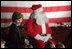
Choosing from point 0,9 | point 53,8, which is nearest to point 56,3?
point 53,8

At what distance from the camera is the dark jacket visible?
1.33 meters

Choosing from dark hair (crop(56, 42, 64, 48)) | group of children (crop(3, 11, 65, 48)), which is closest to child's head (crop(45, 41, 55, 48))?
dark hair (crop(56, 42, 64, 48))

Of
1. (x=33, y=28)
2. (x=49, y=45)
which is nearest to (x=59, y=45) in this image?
(x=49, y=45)

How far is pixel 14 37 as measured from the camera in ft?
4.38

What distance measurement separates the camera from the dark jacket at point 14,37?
133 cm

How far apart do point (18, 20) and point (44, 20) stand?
0.26 meters

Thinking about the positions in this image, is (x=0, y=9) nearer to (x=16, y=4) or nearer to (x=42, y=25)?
(x=16, y=4)

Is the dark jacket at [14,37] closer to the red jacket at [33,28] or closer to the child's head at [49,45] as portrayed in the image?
the red jacket at [33,28]

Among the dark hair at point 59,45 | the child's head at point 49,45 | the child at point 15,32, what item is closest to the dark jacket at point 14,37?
the child at point 15,32

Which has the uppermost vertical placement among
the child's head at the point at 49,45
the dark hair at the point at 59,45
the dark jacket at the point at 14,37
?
the dark jacket at the point at 14,37

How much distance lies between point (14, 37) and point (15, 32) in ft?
0.13

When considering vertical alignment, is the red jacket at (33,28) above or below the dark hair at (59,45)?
above

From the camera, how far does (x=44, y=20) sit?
4.84ft

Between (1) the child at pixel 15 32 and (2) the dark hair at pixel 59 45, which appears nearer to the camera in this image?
(1) the child at pixel 15 32
